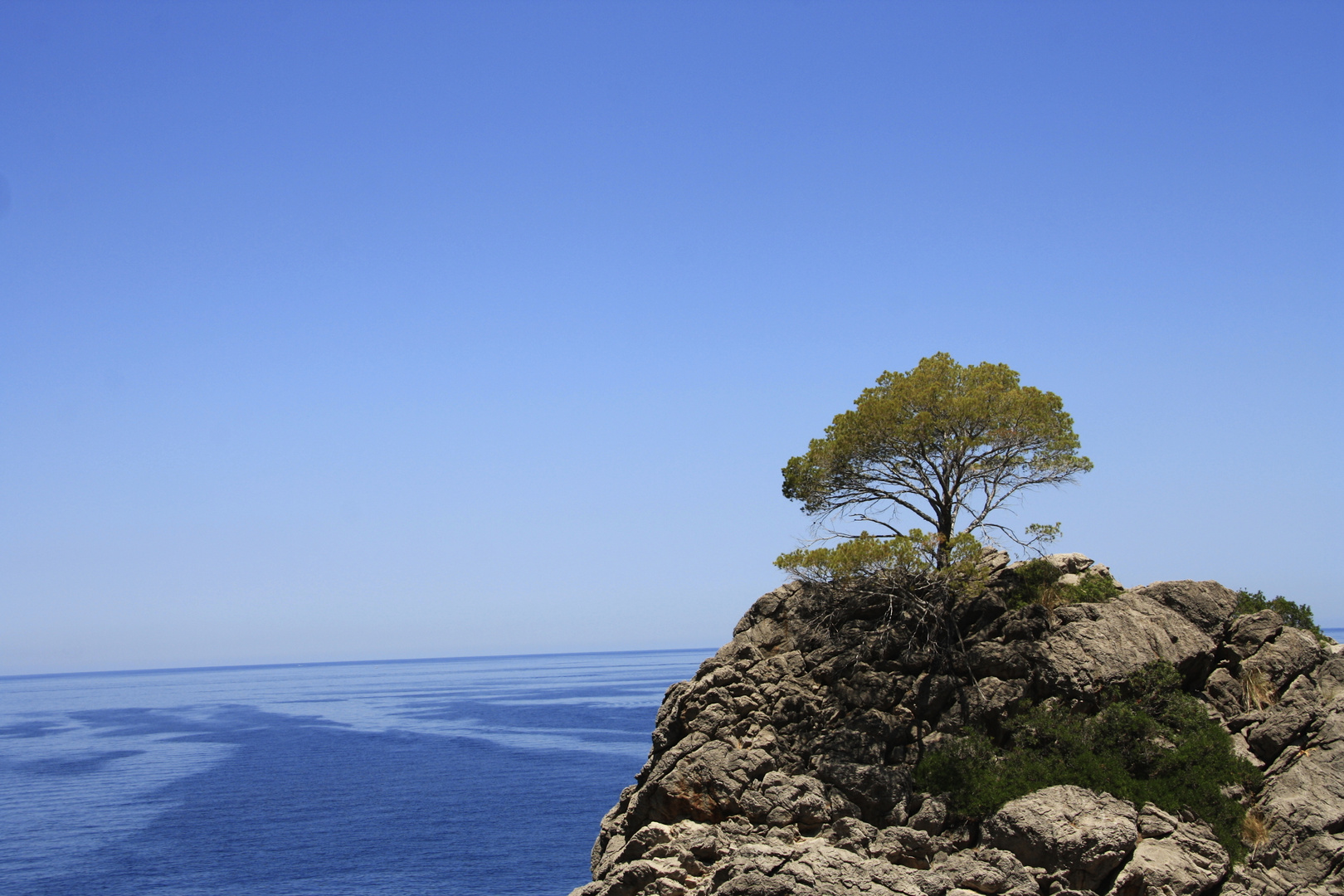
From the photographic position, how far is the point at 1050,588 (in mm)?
37812

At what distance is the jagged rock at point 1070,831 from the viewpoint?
28797 millimetres

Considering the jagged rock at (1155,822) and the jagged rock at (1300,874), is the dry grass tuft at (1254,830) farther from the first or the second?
the jagged rock at (1155,822)

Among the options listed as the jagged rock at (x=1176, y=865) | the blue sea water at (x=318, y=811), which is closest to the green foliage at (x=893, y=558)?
the jagged rock at (x=1176, y=865)

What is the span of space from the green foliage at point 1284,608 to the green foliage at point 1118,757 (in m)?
6.56

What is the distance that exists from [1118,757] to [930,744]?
614 centimetres

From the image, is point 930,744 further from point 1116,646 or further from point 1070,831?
point 1116,646

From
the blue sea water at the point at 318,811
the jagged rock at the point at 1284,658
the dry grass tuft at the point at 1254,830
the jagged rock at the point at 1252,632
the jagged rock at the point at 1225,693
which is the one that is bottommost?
the blue sea water at the point at 318,811

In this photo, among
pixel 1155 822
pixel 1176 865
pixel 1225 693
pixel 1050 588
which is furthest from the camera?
pixel 1050 588

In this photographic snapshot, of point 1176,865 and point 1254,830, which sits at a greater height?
point 1254,830

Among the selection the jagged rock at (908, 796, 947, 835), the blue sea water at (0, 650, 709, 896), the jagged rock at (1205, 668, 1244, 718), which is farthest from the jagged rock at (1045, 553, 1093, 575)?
the blue sea water at (0, 650, 709, 896)

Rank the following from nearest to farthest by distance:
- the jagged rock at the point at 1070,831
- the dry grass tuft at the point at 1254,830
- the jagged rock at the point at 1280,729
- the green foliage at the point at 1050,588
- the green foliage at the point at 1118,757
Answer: the jagged rock at the point at 1070,831
the dry grass tuft at the point at 1254,830
the green foliage at the point at 1118,757
the jagged rock at the point at 1280,729
the green foliage at the point at 1050,588

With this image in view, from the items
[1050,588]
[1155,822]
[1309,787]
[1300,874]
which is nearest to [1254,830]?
[1300,874]

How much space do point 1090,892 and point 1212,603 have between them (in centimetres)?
1443

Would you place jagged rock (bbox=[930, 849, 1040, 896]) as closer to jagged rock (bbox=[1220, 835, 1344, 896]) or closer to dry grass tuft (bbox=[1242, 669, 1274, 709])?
jagged rock (bbox=[1220, 835, 1344, 896])
